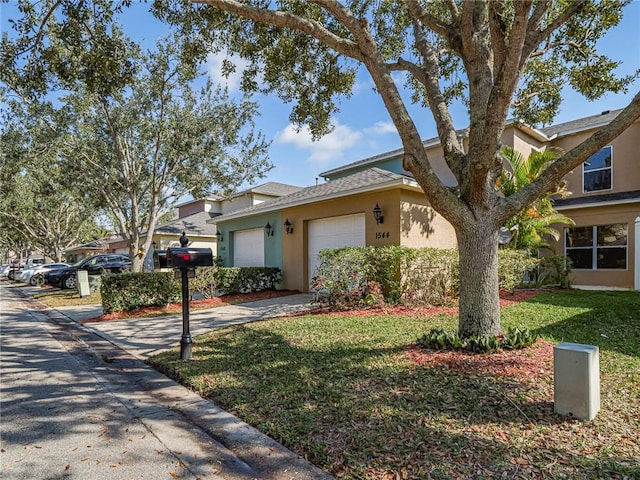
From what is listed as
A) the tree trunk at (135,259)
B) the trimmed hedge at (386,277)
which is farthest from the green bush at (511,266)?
the tree trunk at (135,259)

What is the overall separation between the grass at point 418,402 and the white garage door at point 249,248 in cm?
944

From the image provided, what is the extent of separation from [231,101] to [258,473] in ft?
41.9

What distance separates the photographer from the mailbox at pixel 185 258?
215 inches

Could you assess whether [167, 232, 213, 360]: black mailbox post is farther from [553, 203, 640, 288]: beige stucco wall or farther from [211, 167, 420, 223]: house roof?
[553, 203, 640, 288]: beige stucco wall

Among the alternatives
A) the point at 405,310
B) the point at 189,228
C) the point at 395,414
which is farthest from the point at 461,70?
the point at 189,228

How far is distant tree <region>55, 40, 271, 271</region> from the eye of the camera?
39.0 ft

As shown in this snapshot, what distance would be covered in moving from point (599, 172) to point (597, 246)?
9.41 ft

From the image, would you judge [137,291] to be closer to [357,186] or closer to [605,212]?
[357,186]

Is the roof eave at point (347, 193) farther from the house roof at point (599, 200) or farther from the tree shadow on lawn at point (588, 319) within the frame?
the house roof at point (599, 200)

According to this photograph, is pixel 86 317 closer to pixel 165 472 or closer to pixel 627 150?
pixel 165 472

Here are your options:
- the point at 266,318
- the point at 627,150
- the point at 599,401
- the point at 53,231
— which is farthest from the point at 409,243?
the point at 53,231

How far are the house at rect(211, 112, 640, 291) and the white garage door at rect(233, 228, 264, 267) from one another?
1.8 inches

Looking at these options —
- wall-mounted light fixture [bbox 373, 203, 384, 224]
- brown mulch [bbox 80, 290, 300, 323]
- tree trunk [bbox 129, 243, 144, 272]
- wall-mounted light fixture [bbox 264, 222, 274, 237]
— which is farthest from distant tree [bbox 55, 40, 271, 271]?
wall-mounted light fixture [bbox 373, 203, 384, 224]

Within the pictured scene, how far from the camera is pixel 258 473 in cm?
280
